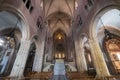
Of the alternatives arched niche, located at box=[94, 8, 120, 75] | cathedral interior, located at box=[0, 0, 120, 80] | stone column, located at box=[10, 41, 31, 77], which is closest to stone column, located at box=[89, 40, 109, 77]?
cathedral interior, located at box=[0, 0, 120, 80]

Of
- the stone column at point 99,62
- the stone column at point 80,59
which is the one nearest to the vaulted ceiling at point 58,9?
the stone column at point 80,59

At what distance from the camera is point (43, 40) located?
1553 centimetres

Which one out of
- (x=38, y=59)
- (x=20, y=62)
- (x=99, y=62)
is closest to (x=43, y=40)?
(x=38, y=59)

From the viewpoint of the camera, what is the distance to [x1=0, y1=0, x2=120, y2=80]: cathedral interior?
839cm

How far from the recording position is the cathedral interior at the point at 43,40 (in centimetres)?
839

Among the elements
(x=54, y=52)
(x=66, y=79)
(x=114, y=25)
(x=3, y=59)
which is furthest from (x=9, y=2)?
(x=54, y=52)

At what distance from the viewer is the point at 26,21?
10180 mm

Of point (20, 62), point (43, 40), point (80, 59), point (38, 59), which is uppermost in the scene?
point (43, 40)

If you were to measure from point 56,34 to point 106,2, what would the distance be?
19.7 m

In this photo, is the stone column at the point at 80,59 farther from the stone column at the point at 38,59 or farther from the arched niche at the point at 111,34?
the stone column at the point at 38,59

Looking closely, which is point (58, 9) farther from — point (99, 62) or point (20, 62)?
point (99, 62)

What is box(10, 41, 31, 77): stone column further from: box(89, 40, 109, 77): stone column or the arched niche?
the arched niche

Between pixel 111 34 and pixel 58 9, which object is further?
pixel 58 9

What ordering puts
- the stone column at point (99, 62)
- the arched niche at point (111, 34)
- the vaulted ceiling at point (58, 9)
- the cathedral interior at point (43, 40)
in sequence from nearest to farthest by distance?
1. the stone column at point (99, 62)
2. the cathedral interior at point (43, 40)
3. the arched niche at point (111, 34)
4. the vaulted ceiling at point (58, 9)
